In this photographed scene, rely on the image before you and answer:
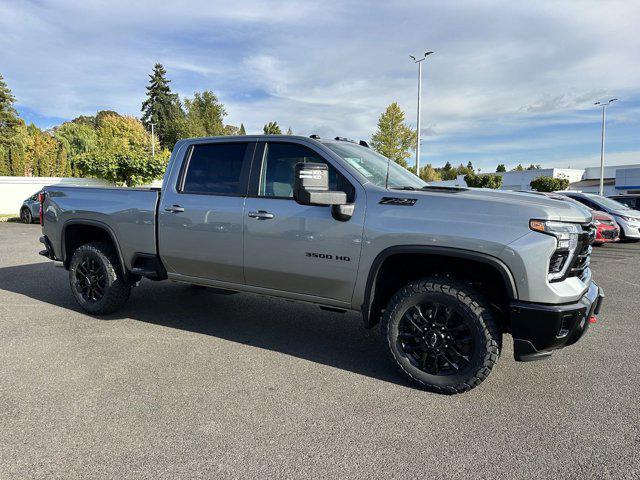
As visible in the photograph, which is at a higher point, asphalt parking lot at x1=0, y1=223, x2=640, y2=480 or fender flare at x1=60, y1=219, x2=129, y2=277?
fender flare at x1=60, y1=219, x2=129, y2=277

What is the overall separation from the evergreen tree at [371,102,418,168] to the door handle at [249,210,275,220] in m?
38.0

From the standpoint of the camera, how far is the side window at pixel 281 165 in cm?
405

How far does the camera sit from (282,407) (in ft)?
10.5

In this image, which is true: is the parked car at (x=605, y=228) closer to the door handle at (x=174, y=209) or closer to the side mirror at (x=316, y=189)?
the side mirror at (x=316, y=189)

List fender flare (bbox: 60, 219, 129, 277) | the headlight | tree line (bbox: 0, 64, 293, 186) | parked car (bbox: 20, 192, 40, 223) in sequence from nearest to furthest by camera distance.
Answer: the headlight → fender flare (bbox: 60, 219, 129, 277) → parked car (bbox: 20, 192, 40, 223) → tree line (bbox: 0, 64, 293, 186)

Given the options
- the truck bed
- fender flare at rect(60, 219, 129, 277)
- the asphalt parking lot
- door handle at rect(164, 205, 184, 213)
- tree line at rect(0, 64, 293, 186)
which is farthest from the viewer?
tree line at rect(0, 64, 293, 186)

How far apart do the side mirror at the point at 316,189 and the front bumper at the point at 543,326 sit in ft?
4.59

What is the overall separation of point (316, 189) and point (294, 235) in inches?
21.2

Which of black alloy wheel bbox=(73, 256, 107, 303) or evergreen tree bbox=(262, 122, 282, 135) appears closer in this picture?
black alloy wheel bbox=(73, 256, 107, 303)

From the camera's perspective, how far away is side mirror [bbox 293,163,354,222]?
337cm

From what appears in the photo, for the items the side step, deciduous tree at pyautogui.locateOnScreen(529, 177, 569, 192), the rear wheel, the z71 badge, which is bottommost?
the rear wheel

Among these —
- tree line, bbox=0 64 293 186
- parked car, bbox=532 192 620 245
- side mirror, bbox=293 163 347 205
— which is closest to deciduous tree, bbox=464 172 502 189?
tree line, bbox=0 64 293 186

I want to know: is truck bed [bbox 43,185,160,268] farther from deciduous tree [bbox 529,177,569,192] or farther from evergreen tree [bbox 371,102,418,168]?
deciduous tree [bbox 529,177,569,192]

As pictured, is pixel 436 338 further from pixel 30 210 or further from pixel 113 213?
pixel 30 210
